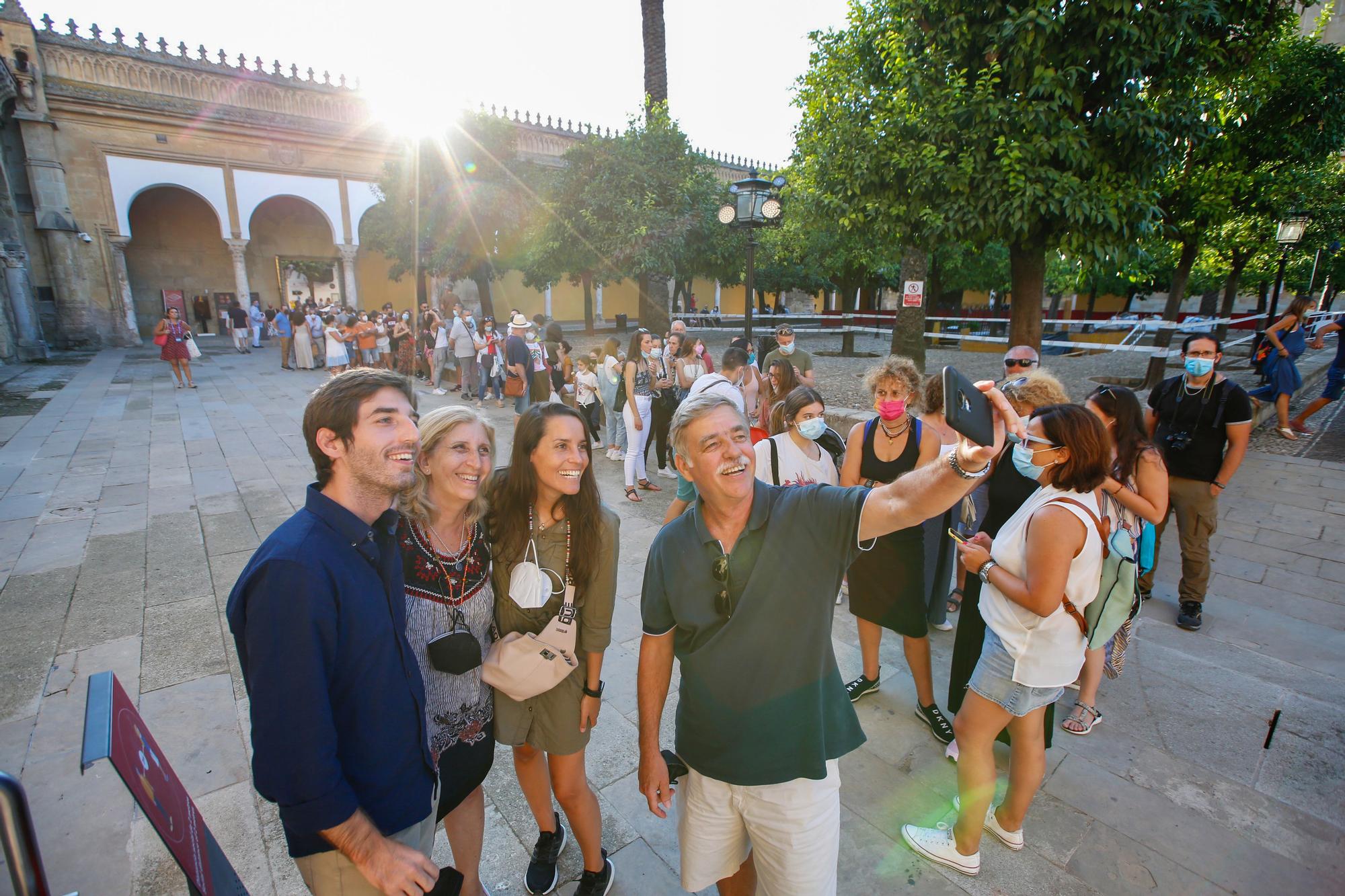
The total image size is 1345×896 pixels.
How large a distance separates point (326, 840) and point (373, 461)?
88 cm

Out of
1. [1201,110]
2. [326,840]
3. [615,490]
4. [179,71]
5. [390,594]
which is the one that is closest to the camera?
[326,840]

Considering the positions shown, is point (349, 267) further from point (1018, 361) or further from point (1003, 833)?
point (1003, 833)

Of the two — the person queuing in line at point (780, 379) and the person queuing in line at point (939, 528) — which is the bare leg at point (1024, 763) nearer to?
the person queuing in line at point (939, 528)

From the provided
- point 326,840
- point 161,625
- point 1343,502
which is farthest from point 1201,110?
point 161,625

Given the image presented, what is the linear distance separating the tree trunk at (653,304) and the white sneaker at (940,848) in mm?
16497

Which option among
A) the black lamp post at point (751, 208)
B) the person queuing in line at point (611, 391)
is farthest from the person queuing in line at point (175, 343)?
the black lamp post at point (751, 208)

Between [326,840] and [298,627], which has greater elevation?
[298,627]

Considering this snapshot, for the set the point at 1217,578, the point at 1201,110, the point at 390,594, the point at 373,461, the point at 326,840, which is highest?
the point at 1201,110

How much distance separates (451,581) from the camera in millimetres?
1886

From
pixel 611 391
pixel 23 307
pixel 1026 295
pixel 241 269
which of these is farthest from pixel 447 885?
pixel 241 269

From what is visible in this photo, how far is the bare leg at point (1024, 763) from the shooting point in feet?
7.45

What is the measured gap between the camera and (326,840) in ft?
4.66

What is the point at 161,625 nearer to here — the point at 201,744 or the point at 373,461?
the point at 201,744

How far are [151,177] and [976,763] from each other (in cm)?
2848
